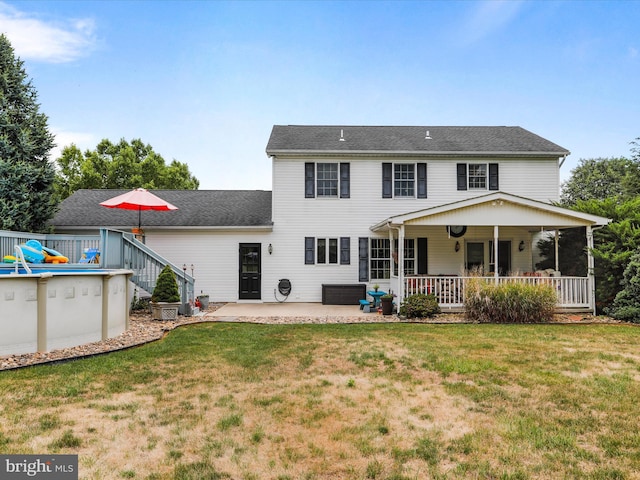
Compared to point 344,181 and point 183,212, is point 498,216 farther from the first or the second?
point 183,212

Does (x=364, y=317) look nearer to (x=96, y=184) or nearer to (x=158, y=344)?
(x=158, y=344)

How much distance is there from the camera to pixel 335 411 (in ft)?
13.8

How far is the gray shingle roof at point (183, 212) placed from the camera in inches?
575

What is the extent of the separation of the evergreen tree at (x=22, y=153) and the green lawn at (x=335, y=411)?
9.63 meters

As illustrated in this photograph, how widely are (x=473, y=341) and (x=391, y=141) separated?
31.5 feet

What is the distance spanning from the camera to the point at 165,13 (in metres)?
14.8

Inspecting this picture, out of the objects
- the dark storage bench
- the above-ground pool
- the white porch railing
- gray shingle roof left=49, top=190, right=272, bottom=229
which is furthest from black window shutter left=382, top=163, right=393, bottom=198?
the above-ground pool

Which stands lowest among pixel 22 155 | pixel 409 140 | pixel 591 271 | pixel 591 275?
pixel 591 275

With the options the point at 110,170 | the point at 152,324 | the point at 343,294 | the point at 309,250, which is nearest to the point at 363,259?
the point at 343,294

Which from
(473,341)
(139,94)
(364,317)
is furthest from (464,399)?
(139,94)

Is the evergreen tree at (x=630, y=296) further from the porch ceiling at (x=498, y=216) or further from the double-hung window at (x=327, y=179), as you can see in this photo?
the double-hung window at (x=327, y=179)

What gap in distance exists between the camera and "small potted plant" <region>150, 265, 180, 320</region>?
10.4m

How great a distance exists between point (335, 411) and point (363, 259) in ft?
34.2

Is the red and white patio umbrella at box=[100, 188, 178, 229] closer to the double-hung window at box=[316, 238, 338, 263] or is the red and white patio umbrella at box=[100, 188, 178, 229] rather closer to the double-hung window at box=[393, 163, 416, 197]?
the double-hung window at box=[316, 238, 338, 263]
